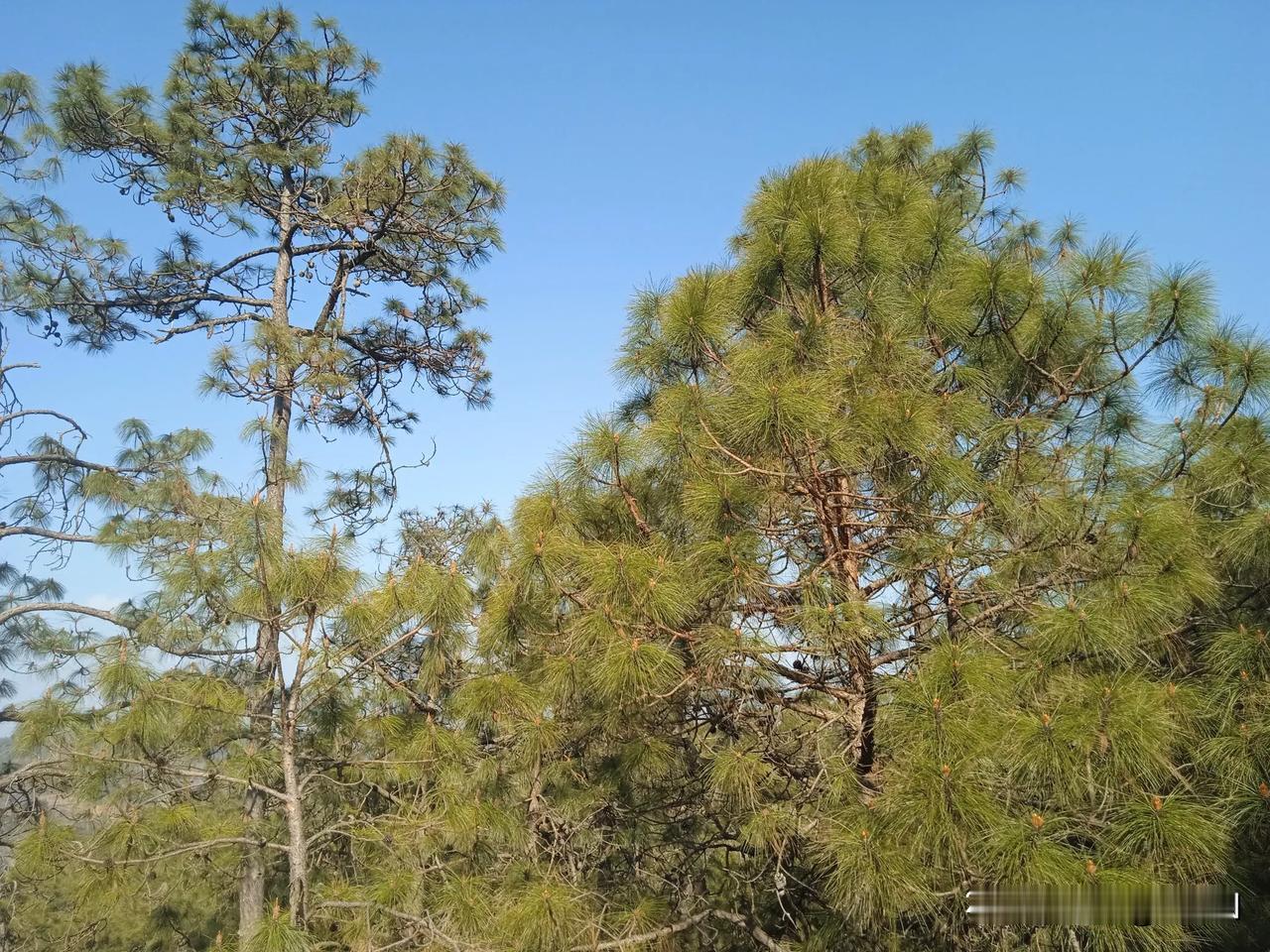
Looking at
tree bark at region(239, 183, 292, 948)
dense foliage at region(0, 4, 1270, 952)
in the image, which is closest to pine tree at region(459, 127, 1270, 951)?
dense foliage at region(0, 4, 1270, 952)

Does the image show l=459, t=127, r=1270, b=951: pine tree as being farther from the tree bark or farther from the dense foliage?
the tree bark

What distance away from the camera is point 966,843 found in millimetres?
2324

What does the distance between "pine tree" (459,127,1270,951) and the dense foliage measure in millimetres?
18

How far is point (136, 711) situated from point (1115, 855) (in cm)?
333

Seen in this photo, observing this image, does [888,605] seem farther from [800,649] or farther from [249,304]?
[249,304]

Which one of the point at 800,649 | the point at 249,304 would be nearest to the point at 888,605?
the point at 800,649

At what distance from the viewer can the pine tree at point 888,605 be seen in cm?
245

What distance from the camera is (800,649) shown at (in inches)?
118

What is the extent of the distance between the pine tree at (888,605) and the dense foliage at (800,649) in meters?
0.02

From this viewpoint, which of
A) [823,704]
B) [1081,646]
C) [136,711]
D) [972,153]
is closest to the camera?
[1081,646]

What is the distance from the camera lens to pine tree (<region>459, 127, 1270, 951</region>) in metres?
2.45

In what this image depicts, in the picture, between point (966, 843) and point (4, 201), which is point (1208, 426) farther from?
point (4, 201)

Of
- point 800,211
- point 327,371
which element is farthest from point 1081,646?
point 327,371

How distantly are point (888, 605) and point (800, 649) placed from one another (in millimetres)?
460
